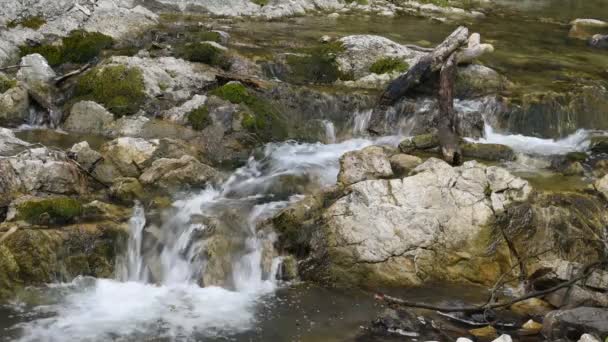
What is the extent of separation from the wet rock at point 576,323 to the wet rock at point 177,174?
799 centimetres

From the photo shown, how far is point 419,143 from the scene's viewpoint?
16516mm

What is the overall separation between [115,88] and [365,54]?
8546 mm

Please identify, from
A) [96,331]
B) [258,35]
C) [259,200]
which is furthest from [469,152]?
[258,35]

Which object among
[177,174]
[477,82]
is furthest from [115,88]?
[477,82]

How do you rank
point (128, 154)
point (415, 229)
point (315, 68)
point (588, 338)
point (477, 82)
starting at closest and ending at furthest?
point (588, 338) → point (415, 229) → point (128, 154) → point (477, 82) → point (315, 68)

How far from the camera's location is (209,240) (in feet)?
41.9

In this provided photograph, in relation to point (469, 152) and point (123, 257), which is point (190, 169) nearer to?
point (123, 257)

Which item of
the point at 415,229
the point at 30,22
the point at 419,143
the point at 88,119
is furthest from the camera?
the point at 30,22

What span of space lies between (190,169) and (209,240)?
2464 millimetres

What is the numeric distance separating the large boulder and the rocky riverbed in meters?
0.04

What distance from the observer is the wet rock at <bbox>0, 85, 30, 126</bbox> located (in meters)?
17.1

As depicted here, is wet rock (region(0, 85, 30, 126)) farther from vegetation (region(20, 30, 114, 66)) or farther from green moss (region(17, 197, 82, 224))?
green moss (region(17, 197, 82, 224))

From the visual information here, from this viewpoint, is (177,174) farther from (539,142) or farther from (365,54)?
(539,142)

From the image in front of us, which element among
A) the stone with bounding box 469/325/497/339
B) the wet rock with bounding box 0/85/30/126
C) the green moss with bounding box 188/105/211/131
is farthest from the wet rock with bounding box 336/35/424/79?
the stone with bounding box 469/325/497/339
